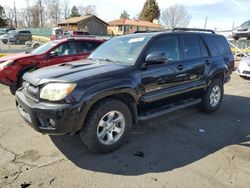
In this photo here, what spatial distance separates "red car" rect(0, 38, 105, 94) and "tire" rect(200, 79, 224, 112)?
14.1 ft

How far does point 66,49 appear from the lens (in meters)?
8.15

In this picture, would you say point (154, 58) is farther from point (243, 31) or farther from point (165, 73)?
point (243, 31)

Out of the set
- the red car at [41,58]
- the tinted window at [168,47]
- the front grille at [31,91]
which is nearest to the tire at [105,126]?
the front grille at [31,91]

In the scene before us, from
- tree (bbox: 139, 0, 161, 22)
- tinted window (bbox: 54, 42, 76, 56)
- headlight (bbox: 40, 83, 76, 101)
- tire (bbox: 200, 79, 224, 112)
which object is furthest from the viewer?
tree (bbox: 139, 0, 161, 22)

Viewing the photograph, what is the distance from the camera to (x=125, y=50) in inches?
179

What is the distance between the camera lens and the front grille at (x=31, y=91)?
355 cm

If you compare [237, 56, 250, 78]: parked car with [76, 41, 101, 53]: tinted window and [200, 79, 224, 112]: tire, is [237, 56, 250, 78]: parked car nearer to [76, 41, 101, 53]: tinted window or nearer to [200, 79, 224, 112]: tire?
[200, 79, 224, 112]: tire

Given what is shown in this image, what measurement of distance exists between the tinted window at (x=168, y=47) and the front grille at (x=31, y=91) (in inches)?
77.2

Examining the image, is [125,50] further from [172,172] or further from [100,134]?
[172,172]

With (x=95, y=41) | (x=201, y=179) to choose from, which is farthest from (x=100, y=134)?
(x=95, y=41)

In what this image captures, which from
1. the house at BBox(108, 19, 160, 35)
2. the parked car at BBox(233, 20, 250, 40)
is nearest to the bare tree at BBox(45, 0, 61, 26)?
the house at BBox(108, 19, 160, 35)

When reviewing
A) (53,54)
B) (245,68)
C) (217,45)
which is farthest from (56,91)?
(245,68)

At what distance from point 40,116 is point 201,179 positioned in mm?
2218

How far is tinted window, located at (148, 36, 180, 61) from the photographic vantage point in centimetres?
446
